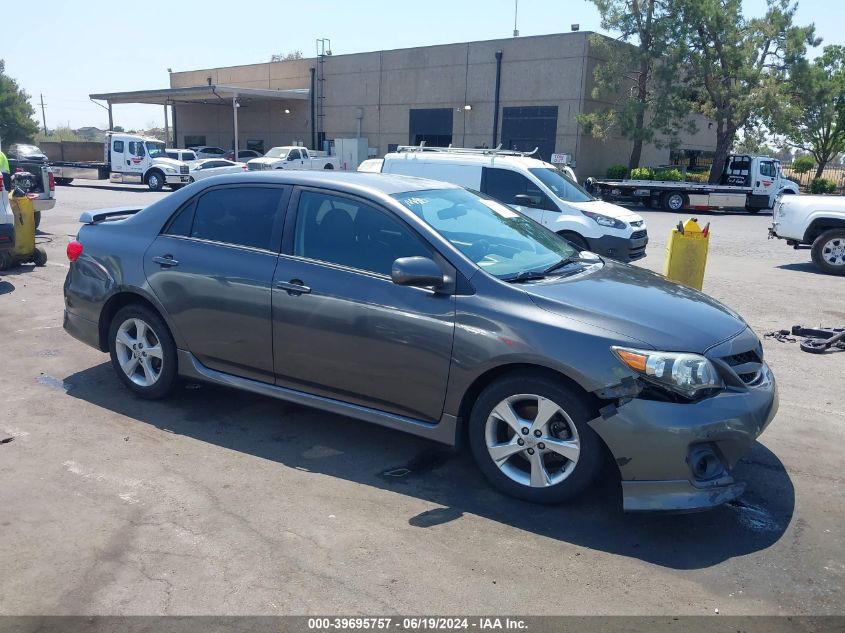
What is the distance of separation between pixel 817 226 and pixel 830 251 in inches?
22.5

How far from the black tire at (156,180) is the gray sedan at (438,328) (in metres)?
28.5

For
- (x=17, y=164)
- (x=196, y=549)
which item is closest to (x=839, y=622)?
(x=196, y=549)

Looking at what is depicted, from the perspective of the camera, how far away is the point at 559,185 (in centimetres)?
1225

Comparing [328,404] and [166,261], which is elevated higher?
[166,261]

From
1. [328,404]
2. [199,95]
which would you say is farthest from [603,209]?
[199,95]

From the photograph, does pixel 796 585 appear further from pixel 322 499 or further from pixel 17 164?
Answer: pixel 17 164

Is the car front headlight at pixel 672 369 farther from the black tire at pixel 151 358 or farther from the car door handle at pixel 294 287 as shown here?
the black tire at pixel 151 358

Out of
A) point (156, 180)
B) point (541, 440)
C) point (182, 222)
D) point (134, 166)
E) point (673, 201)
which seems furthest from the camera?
point (134, 166)

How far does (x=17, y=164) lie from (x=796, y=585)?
16.6 m

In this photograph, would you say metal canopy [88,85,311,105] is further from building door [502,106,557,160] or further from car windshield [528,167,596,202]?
car windshield [528,167,596,202]

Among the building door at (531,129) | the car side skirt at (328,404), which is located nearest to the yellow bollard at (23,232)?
the car side skirt at (328,404)

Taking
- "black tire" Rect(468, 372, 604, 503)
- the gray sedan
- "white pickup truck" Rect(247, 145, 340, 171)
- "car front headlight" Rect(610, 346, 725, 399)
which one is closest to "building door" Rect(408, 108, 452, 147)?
"white pickup truck" Rect(247, 145, 340, 171)

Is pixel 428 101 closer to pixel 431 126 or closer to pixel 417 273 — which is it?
pixel 431 126

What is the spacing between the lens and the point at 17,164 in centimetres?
1567
